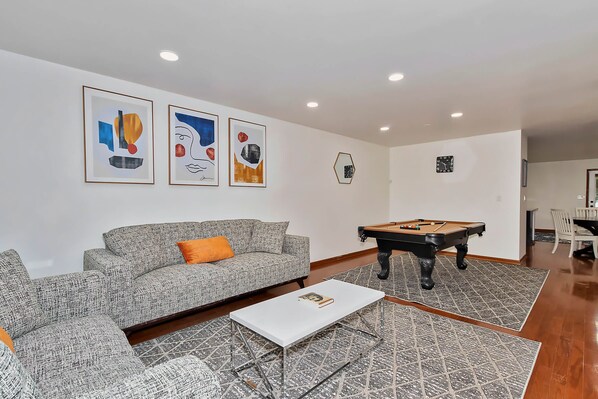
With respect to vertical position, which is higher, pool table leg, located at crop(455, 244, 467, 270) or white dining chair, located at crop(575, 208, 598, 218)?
white dining chair, located at crop(575, 208, 598, 218)

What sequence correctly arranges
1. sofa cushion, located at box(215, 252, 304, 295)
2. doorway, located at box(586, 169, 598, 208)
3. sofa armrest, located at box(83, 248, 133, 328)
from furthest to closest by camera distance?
doorway, located at box(586, 169, 598, 208) → sofa cushion, located at box(215, 252, 304, 295) → sofa armrest, located at box(83, 248, 133, 328)

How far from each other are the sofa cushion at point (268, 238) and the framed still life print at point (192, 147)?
84cm

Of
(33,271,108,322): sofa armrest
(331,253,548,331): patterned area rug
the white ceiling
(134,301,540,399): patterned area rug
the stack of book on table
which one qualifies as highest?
the white ceiling

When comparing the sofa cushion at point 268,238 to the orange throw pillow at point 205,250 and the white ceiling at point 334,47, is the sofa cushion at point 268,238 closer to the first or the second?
the orange throw pillow at point 205,250

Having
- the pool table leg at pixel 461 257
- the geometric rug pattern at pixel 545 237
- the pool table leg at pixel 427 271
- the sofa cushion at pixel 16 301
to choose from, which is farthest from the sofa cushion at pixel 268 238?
the geometric rug pattern at pixel 545 237

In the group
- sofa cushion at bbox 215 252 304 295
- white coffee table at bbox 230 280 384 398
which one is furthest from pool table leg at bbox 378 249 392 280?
white coffee table at bbox 230 280 384 398

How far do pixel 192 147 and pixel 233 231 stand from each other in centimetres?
114

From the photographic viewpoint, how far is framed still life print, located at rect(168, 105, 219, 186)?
3.39 m

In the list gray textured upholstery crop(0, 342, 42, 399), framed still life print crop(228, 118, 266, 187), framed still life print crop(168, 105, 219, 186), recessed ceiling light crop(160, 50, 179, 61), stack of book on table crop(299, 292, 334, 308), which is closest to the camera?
gray textured upholstery crop(0, 342, 42, 399)

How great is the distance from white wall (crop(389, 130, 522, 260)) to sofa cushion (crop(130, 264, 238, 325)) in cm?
490

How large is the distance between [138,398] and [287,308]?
49.1 inches

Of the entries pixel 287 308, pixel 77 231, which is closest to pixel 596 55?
pixel 287 308

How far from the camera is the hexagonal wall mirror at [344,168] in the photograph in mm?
Result: 5527

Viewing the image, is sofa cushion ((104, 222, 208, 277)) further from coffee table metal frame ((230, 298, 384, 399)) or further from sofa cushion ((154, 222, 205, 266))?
coffee table metal frame ((230, 298, 384, 399))
